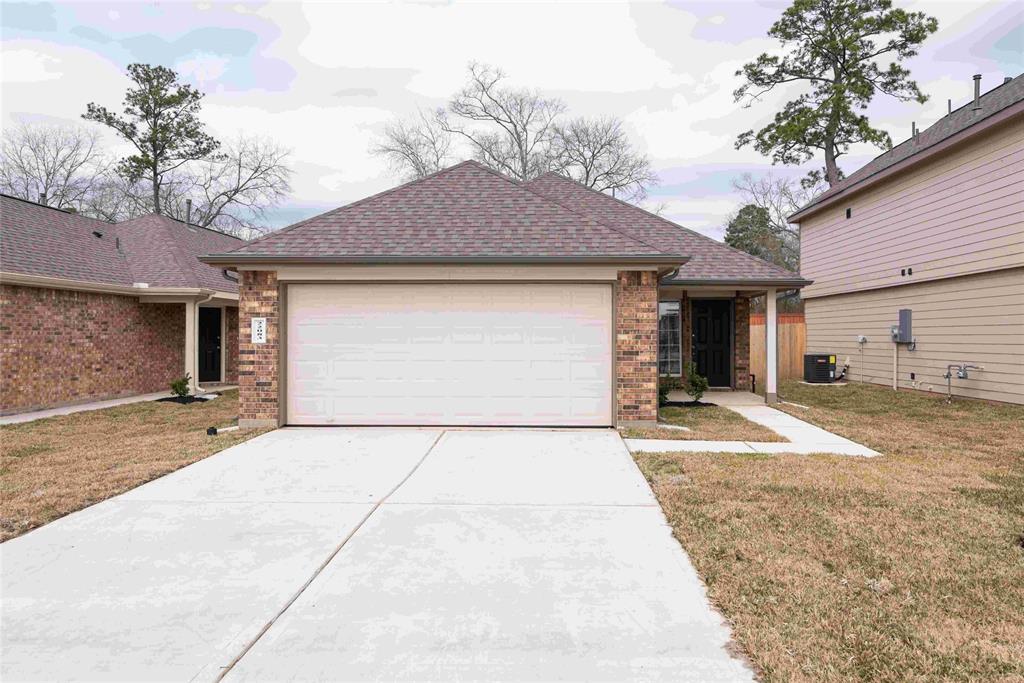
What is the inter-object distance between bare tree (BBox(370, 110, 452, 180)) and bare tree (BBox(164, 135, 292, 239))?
494 centimetres

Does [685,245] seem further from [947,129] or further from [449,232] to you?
[947,129]

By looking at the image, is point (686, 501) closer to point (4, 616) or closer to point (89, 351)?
point (4, 616)

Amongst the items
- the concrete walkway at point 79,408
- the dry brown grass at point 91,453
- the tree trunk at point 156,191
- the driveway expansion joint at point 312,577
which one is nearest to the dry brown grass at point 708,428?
the driveway expansion joint at point 312,577

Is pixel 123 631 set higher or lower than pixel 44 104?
lower

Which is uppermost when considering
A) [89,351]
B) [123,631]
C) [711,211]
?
[711,211]

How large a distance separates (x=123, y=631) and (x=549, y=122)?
2727cm

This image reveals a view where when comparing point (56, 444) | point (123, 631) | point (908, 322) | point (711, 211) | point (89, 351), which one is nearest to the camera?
point (123, 631)

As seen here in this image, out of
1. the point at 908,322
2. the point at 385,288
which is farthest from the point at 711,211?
the point at 385,288

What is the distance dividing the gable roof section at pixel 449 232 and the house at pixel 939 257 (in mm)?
7280

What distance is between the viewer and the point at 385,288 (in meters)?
8.05

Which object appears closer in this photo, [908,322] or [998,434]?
[998,434]

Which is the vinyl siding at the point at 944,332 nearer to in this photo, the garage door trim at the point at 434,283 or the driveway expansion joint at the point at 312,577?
the garage door trim at the point at 434,283

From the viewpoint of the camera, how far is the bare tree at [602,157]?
26.2 metres

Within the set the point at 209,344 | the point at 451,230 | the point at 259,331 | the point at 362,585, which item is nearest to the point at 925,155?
the point at 451,230
